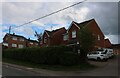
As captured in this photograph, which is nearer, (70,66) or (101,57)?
(70,66)

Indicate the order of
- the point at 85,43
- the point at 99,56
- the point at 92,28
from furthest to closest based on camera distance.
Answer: the point at 92,28 < the point at 99,56 < the point at 85,43

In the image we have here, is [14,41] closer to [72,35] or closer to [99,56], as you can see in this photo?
[72,35]

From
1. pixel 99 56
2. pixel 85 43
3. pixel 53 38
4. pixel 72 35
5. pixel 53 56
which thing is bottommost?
pixel 99 56

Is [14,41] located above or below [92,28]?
below

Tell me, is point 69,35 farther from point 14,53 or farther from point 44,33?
point 14,53

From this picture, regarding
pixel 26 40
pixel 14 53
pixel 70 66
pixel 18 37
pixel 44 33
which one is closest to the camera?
pixel 70 66

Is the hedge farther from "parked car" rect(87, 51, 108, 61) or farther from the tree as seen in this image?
"parked car" rect(87, 51, 108, 61)

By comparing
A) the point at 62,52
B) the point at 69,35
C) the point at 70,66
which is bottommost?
the point at 70,66

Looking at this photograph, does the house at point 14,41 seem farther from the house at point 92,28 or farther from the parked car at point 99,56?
the parked car at point 99,56

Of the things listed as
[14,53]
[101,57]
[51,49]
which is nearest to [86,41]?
[51,49]

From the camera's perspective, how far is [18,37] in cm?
7875

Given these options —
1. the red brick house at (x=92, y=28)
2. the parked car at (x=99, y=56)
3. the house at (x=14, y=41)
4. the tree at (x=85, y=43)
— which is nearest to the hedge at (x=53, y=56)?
the tree at (x=85, y=43)

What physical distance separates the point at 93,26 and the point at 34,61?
2224cm

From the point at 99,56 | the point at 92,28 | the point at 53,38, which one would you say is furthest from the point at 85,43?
the point at 53,38
